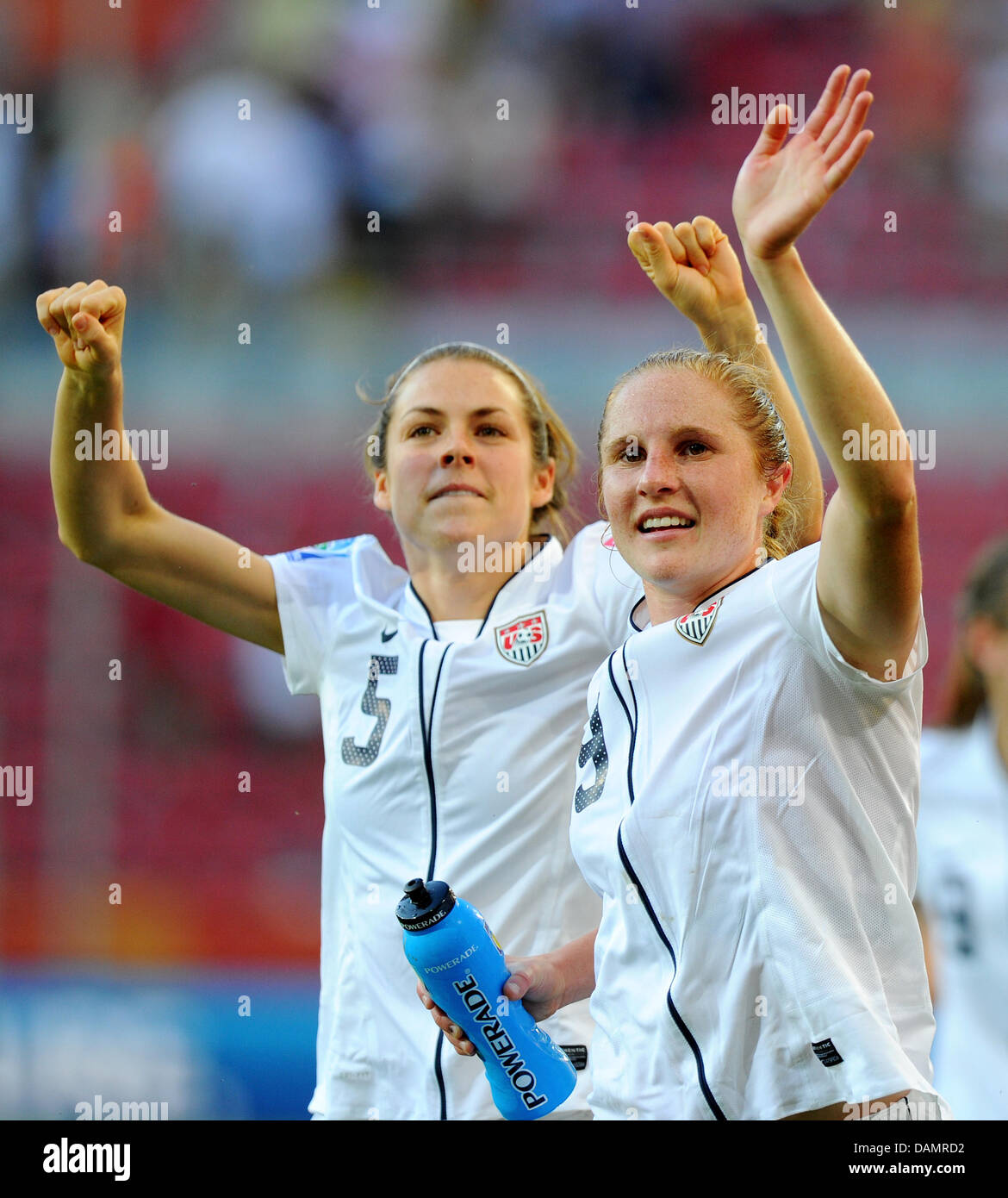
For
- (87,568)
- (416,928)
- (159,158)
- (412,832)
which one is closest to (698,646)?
(416,928)

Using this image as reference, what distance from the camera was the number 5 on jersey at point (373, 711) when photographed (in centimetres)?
235

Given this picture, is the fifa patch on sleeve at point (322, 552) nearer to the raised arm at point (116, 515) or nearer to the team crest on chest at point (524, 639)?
the raised arm at point (116, 515)

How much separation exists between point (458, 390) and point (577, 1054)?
1.18 meters

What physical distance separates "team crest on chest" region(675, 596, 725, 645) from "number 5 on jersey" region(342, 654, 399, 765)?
2.41 ft

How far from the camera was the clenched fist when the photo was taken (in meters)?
2.17

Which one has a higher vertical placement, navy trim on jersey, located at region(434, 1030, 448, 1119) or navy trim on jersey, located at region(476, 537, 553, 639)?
navy trim on jersey, located at region(476, 537, 553, 639)

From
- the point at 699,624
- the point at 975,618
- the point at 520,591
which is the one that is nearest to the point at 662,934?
the point at 699,624

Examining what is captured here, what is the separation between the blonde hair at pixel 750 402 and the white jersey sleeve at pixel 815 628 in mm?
220

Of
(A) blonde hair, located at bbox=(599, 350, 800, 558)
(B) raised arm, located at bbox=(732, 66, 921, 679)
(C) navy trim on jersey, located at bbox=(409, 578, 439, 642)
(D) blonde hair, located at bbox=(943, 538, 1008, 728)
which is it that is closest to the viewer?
(B) raised arm, located at bbox=(732, 66, 921, 679)

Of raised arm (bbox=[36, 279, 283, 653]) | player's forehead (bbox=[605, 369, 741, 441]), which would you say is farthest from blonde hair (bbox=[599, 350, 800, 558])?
raised arm (bbox=[36, 279, 283, 653])

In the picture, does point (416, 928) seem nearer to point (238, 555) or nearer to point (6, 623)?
point (238, 555)

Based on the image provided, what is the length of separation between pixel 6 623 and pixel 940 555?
13.8 feet

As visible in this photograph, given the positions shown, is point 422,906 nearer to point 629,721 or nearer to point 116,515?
point 629,721

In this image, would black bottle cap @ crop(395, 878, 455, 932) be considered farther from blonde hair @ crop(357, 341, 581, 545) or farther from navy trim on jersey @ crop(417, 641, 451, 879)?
blonde hair @ crop(357, 341, 581, 545)
